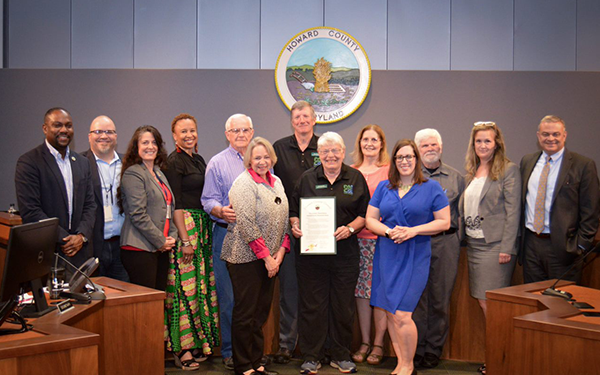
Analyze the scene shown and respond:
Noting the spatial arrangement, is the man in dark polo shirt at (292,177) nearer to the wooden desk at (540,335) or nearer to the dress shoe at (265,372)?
the dress shoe at (265,372)

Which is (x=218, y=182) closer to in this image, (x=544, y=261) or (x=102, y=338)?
(x=102, y=338)

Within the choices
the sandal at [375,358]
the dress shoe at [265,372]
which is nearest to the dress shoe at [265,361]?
the dress shoe at [265,372]

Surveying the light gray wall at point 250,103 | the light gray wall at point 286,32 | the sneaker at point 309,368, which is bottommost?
the sneaker at point 309,368

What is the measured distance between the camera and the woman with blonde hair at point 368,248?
408 cm

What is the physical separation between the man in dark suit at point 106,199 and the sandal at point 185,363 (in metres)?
0.71

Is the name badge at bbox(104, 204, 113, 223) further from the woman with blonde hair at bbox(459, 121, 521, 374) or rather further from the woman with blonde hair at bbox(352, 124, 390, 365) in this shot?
the woman with blonde hair at bbox(459, 121, 521, 374)

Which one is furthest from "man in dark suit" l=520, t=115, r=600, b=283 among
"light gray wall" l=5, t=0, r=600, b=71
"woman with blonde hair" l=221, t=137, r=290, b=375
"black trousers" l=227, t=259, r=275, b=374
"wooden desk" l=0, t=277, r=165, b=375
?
"wooden desk" l=0, t=277, r=165, b=375

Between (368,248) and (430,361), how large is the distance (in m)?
1.01

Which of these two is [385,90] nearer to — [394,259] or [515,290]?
[394,259]

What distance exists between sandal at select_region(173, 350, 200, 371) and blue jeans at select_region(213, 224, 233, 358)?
0.75 ft

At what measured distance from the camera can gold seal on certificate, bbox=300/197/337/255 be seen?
3736mm

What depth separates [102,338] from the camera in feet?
9.44

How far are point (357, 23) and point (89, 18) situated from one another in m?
3.03

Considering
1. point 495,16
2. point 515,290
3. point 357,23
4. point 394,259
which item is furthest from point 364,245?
point 495,16
